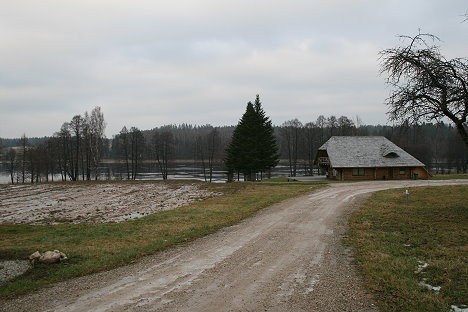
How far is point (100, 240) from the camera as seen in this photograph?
14781 mm

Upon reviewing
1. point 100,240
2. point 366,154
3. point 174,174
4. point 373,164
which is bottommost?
point 174,174

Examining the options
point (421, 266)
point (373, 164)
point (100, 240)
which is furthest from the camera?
point (373, 164)

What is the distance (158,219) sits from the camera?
1947 cm

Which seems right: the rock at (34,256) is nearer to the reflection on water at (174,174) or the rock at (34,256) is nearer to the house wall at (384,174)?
the house wall at (384,174)

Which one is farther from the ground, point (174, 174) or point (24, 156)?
point (24, 156)

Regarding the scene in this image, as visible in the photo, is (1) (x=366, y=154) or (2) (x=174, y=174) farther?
(2) (x=174, y=174)

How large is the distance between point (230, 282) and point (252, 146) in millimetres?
44045

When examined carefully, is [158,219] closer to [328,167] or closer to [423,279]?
[423,279]

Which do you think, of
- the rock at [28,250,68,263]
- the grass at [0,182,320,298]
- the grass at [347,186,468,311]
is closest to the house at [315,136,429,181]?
the grass at [347,186,468,311]

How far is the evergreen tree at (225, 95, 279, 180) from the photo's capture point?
173 feet

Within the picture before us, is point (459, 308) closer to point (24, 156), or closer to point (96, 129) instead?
point (96, 129)

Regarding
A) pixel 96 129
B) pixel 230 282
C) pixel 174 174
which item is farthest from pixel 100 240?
pixel 174 174

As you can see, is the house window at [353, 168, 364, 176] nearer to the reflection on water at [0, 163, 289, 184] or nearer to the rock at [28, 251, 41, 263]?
the reflection on water at [0, 163, 289, 184]

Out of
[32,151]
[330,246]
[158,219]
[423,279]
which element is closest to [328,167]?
[158,219]
